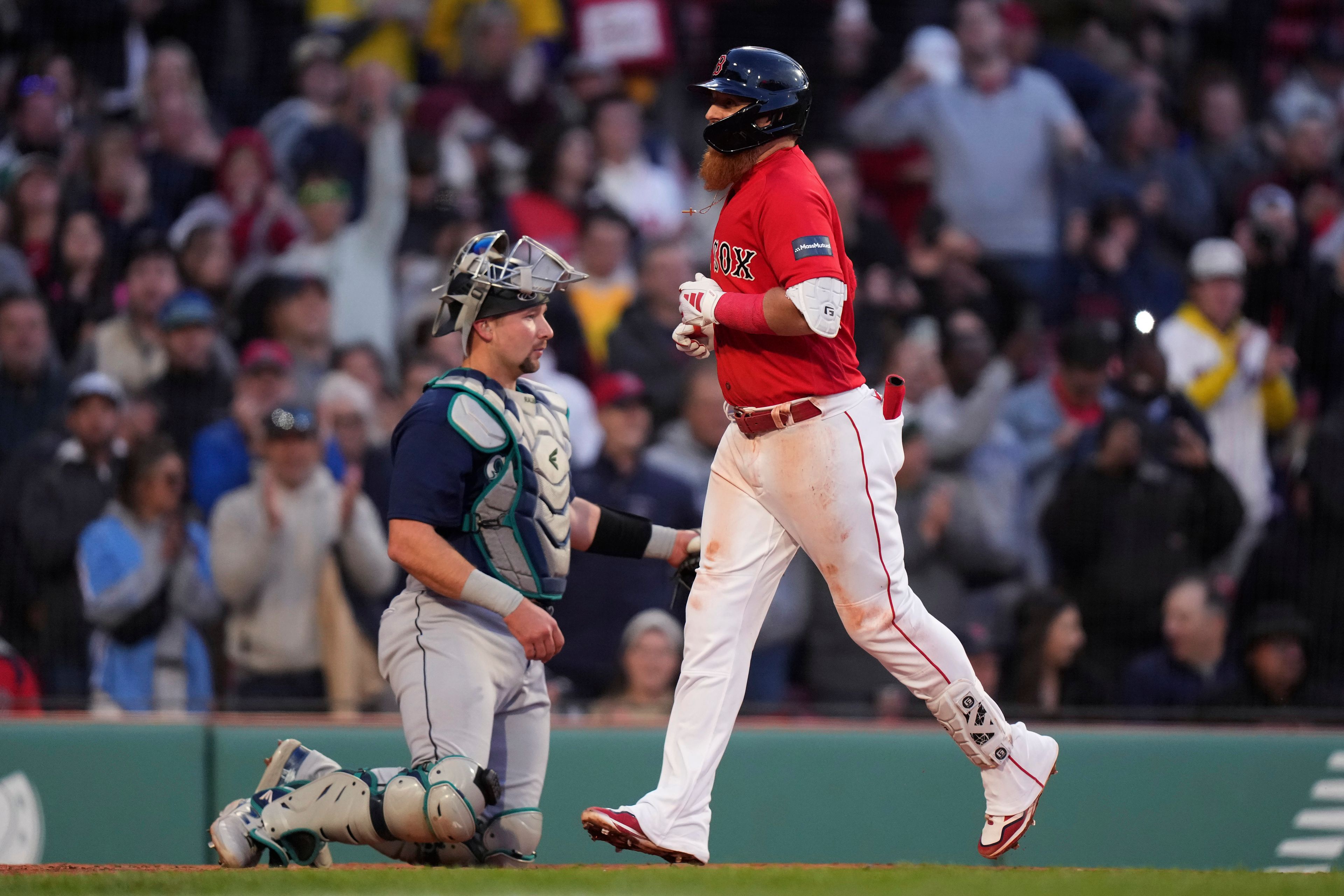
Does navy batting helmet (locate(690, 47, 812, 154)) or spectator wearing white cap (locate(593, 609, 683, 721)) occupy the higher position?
navy batting helmet (locate(690, 47, 812, 154))

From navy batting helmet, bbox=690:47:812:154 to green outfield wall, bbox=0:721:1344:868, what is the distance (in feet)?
8.70

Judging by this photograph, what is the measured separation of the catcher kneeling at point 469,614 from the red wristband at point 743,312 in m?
0.56

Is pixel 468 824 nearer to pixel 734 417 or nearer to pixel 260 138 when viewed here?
pixel 734 417

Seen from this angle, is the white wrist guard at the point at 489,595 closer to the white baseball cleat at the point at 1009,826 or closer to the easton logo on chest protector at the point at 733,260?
the easton logo on chest protector at the point at 733,260

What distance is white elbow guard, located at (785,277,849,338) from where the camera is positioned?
4066 millimetres

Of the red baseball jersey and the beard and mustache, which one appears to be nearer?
the red baseball jersey

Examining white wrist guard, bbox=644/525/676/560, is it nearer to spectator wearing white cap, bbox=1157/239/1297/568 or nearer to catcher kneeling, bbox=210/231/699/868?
catcher kneeling, bbox=210/231/699/868

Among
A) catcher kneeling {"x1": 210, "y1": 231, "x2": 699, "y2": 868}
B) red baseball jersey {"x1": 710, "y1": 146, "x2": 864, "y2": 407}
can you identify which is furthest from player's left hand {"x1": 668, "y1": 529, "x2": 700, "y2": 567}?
red baseball jersey {"x1": 710, "y1": 146, "x2": 864, "y2": 407}

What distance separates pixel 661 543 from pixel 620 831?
0.94 metres

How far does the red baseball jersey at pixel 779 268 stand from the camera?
4160 mm

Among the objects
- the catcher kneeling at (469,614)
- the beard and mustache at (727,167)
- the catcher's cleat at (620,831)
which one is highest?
the beard and mustache at (727,167)

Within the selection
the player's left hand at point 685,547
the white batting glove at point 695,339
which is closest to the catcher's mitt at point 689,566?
the player's left hand at point 685,547

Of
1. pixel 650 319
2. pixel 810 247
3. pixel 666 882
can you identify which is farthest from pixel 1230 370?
pixel 666 882

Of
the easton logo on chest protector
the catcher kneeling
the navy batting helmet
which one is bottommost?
the catcher kneeling
